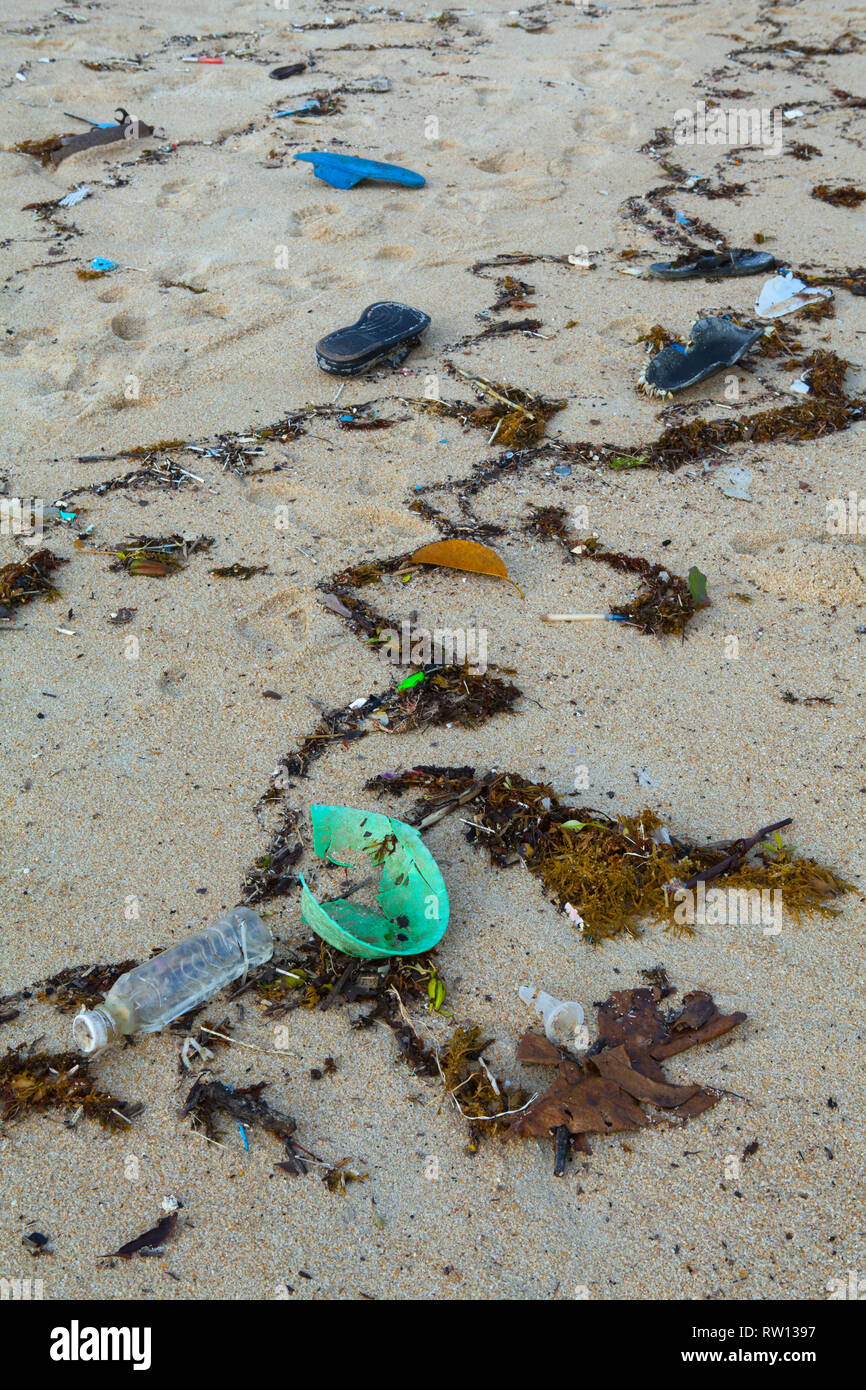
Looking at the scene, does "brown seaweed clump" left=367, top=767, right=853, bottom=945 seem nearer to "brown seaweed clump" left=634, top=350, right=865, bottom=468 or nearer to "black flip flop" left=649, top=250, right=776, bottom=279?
"brown seaweed clump" left=634, top=350, right=865, bottom=468

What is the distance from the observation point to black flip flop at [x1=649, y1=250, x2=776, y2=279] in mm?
4141

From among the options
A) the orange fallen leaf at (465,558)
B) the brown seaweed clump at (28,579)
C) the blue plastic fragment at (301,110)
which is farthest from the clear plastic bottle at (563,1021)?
the blue plastic fragment at (301,110)

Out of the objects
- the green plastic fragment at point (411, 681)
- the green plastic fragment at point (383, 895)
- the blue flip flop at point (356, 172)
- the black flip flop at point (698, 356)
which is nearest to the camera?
the green plastic fragment at point (383, 895)

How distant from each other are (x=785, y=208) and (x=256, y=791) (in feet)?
14.2

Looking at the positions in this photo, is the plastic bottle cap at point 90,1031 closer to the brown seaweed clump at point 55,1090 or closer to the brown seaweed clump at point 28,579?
the brown seaweed clump at point 55,1090

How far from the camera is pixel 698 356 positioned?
356cm

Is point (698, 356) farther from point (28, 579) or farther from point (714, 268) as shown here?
point (28, 579)

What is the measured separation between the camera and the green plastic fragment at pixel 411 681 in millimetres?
2488

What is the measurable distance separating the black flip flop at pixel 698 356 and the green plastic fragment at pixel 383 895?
2266 millimetres

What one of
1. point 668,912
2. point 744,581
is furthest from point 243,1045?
point 744,581

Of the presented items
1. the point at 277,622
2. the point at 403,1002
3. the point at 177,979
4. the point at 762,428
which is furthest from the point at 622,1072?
the point at 762,428

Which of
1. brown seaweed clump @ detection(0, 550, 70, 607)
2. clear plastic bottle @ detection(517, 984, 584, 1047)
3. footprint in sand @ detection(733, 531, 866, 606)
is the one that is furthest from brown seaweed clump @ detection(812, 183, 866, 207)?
clear plastic bottle @ detection(517, 984, 584, 1047)

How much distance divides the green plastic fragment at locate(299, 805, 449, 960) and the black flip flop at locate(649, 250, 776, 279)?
10.6 ft
